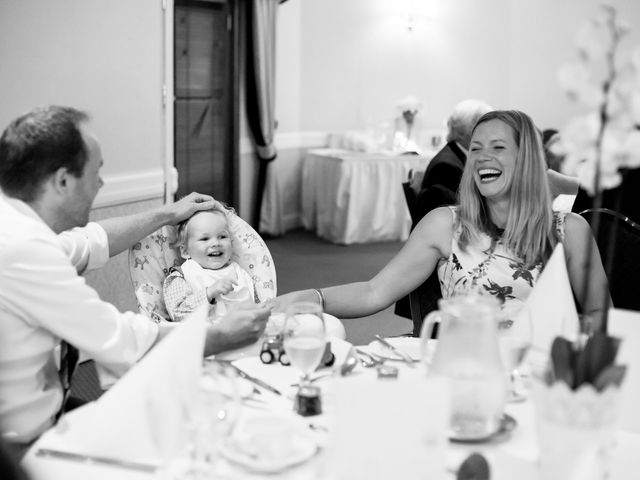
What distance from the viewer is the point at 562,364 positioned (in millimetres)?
1311

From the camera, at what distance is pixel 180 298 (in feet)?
8.53

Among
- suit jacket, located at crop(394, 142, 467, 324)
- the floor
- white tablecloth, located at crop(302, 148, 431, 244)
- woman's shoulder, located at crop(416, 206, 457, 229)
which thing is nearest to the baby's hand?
woman's shoulder, located at crop(416, 206, 457, 229)

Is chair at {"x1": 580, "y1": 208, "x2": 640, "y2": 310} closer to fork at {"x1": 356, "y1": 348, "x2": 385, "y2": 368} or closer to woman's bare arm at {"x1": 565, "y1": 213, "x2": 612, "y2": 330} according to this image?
woman's bare arm at {"x1": 565, "y1": 213, "x2": 612, "y2": 330}

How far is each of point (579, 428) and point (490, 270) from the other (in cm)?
137

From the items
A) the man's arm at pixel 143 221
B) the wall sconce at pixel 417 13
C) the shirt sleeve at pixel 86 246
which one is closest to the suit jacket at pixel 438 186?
the man's arm at pixel 143 221

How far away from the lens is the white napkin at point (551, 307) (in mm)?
1805

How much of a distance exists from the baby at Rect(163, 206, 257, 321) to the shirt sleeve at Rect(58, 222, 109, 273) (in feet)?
0.92

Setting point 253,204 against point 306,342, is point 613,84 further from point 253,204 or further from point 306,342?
point 253,204

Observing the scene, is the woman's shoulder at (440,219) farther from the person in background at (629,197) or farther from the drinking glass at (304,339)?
the drinking glass at (304,339)

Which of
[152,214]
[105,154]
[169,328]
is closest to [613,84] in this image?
[169,328]

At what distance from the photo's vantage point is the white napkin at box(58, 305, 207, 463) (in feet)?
4.33

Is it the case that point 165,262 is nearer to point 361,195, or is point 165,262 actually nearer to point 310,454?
point 310,454

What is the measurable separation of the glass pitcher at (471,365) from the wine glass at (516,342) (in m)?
0.12

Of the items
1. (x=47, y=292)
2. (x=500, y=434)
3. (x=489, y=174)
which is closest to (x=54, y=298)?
(x=47, y=292)
